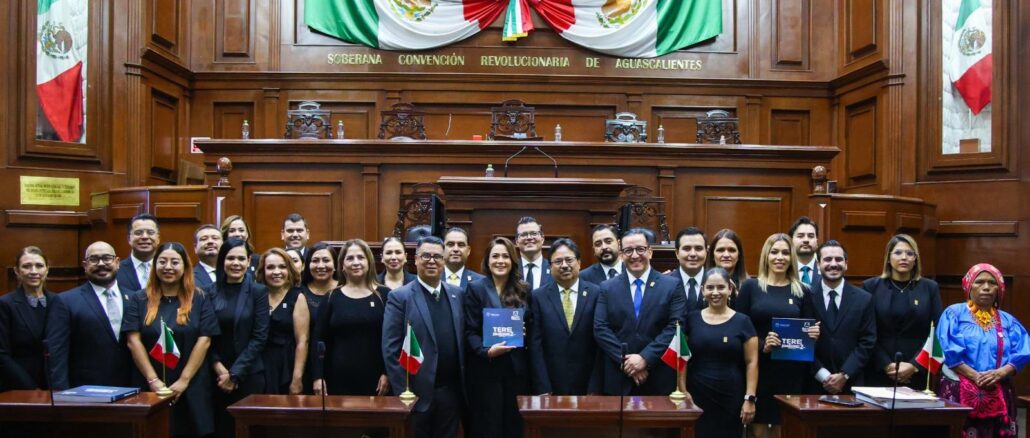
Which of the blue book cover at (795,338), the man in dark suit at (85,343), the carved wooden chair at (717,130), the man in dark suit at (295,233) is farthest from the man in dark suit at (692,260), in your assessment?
the carved wooden chair at (717,130)

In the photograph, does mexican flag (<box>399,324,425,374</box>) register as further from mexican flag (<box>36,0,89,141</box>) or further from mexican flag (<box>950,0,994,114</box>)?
mexican flag (<box>950,0,994,114</box>)

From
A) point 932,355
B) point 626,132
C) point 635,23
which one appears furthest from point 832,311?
point 635,23

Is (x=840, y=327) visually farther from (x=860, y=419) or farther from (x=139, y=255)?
(x=139, y=255)

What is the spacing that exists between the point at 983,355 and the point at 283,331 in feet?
10.9

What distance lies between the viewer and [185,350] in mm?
3973

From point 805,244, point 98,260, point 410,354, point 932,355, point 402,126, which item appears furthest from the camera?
point 402,126

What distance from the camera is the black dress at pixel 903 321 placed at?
14.3ft

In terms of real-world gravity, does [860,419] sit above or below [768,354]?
below

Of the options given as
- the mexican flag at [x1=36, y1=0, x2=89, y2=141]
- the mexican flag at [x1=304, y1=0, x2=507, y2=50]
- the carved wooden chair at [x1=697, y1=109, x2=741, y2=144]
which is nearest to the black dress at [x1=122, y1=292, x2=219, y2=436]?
the mexican flag at [x1=36, y1=0, x2=89, y2=141]

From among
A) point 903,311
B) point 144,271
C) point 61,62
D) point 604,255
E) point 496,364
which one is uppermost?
point 61,62

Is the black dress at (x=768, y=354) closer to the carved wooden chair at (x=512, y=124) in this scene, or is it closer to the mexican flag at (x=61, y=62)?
the carved wooden chair at (x=512, y=124)

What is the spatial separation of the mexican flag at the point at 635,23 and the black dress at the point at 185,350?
6.06 meters

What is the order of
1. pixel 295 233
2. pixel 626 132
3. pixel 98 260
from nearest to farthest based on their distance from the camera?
pixel 98 260 < pixel 295 233 < pixel 626 132

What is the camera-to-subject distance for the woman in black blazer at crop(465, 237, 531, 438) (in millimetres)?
4016
